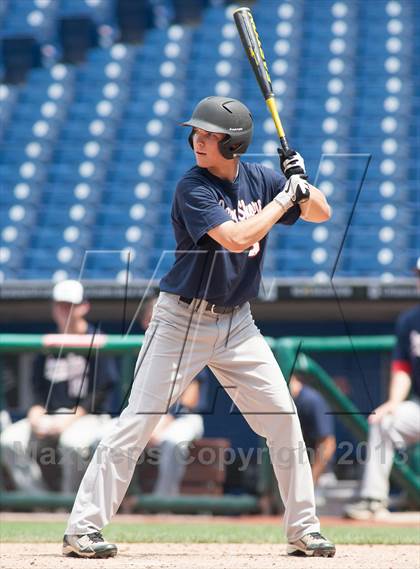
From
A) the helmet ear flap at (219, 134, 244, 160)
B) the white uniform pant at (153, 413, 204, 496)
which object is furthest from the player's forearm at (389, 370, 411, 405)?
the helmet ear flap at (219, 134, 244, 160)

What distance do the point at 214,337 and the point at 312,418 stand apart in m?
3.27

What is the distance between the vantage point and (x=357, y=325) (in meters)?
8.23

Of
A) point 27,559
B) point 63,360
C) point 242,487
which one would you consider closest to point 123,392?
point 63,360

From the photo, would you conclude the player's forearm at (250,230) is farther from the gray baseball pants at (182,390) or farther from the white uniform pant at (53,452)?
the white uniform pant at (53,452)

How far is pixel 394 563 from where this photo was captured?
371 centimetres

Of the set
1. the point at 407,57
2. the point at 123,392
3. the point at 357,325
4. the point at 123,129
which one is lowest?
the point at 123,392

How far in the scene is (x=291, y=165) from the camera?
373 cm

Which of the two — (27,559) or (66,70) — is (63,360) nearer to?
(27,559)

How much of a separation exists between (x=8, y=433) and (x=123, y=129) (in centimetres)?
477

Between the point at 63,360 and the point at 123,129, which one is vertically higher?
the point at 123,129

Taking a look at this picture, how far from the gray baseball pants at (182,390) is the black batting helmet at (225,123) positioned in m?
0.54

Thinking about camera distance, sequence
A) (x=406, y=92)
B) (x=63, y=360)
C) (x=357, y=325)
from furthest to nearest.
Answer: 1. (x=406, y=92)
2. (x=357, y=325)
3. (x=63, y=360)

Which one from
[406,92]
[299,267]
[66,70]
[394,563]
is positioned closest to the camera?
[394,563]

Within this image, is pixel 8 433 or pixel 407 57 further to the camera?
pixel 407 57
